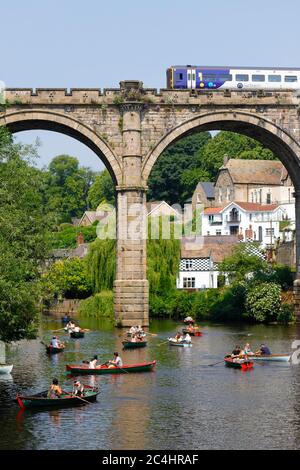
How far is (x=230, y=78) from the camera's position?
63938 millimetres

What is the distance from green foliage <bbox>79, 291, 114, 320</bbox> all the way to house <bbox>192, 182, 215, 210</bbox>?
48106 mm

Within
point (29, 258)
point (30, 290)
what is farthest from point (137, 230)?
point (30, 290)

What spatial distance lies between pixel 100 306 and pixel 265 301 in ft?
41.4

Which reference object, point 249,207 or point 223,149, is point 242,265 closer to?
point 249,207

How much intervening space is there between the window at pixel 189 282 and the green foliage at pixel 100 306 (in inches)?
548

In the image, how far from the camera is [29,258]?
40125mm

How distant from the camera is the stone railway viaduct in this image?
60.4 metres

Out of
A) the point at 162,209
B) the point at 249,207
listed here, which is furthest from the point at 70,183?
the point at 249,207

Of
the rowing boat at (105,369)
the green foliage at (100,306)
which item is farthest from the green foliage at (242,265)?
the rowing boat at (105,369)

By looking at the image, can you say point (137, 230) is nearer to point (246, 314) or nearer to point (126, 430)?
point (246, 314)

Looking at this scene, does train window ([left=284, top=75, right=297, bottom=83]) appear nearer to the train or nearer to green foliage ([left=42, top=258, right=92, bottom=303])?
the train

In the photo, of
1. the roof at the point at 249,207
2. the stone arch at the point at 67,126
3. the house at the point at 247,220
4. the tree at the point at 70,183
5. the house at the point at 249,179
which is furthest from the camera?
the tree at the point at 70,183

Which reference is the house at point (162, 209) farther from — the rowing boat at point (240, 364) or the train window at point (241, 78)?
the rowing boat at point (240, 364)

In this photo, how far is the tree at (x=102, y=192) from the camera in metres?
146
